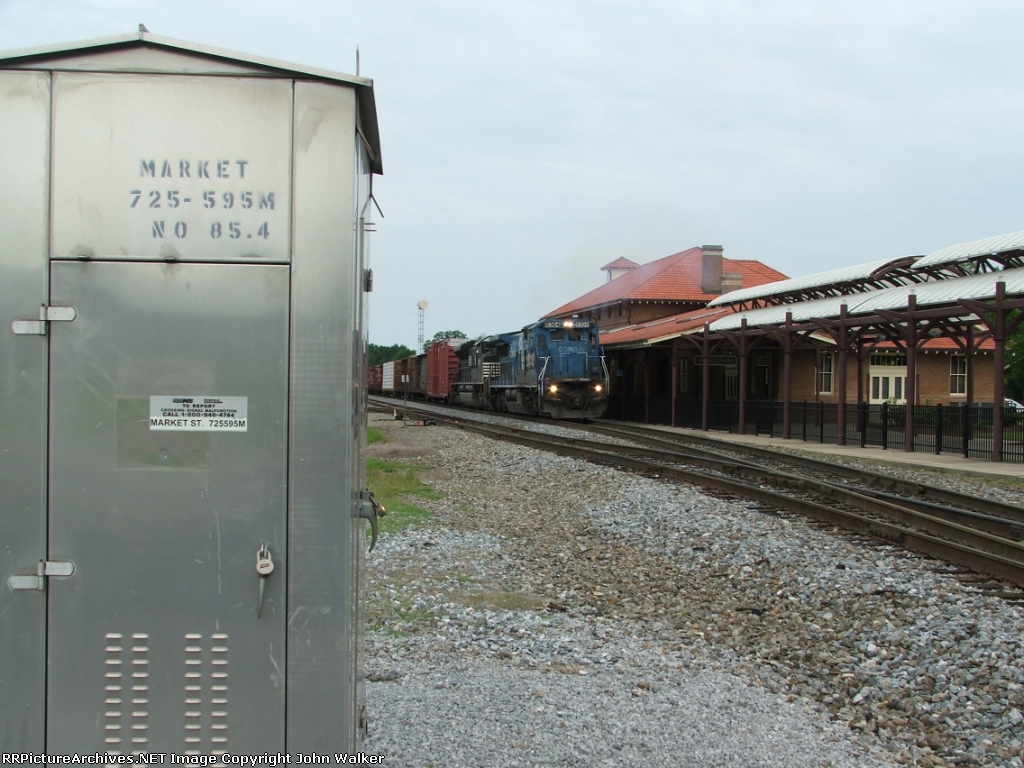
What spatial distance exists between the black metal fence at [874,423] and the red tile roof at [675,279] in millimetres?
16328

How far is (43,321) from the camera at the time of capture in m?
2.51

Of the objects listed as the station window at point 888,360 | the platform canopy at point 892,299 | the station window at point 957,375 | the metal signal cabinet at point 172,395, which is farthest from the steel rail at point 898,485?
the station window at point 957,375

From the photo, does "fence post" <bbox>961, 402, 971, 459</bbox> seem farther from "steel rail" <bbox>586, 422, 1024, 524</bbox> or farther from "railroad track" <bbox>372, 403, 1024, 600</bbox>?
"railroad track" <bbox>372, 403, 1024, 600</bbox>

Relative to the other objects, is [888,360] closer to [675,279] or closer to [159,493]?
[675,279]

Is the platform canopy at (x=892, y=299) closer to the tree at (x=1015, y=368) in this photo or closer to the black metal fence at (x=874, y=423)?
the black metal fence at (x=874, y=423)

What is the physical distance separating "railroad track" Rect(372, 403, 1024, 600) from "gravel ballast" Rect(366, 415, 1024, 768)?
0.34 m

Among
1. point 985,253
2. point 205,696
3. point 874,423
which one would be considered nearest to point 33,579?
point 205,696

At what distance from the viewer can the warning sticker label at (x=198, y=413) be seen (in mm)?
2574

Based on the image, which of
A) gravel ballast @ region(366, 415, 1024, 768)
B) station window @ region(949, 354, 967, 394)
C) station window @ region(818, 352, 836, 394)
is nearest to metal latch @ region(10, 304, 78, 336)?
gravel ballast @ region(366, 415, 1024, 768)

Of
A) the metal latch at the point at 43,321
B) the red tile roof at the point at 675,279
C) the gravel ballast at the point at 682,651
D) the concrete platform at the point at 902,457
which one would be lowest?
the gravel ballast at the point at 682,651

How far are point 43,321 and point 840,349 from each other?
22.5 metres

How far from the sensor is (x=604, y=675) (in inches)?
197

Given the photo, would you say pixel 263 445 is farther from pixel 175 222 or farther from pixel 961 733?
pixel 961 733

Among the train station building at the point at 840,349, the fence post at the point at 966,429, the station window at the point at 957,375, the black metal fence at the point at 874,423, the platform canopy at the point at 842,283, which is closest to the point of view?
the fence post at the point at 966,429
